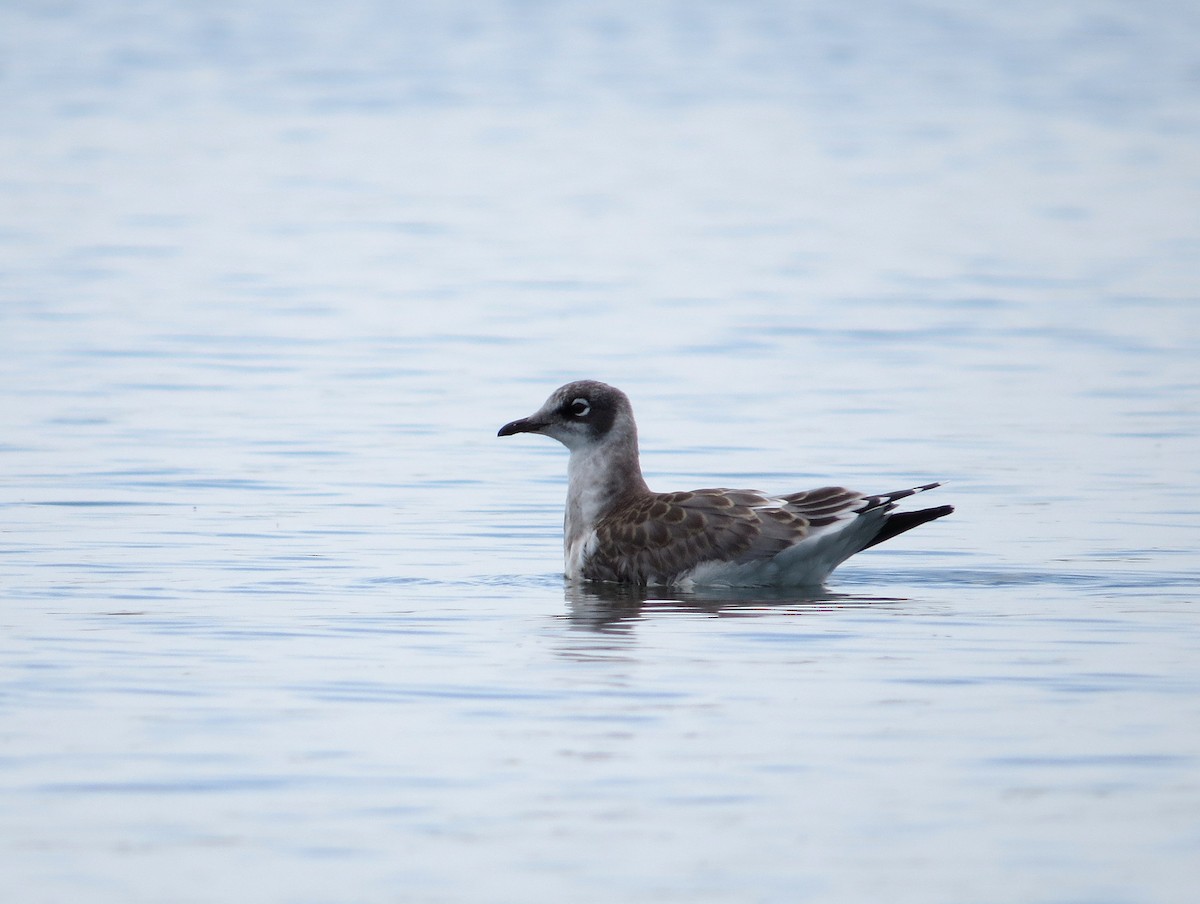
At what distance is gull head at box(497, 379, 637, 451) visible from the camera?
1495 cm

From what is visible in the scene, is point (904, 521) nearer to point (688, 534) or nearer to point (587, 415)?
point (688, 534)

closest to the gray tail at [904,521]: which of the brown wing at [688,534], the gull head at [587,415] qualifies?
the brown wing at [688,534]

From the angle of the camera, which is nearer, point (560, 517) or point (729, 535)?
point (729, 535)

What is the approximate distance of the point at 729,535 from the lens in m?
13.8

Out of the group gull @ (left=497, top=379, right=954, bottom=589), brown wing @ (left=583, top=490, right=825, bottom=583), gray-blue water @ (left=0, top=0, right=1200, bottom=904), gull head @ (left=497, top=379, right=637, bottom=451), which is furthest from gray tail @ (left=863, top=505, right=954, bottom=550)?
gull head @ (left=497, top=379, right=637, bottom=451)

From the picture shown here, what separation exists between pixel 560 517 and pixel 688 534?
289 centimetres

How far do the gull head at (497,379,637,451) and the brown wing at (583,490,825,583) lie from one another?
0.75m

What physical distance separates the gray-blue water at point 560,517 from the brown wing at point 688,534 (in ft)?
0.94

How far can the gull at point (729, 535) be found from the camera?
13656mm

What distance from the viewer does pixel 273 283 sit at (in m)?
30.3

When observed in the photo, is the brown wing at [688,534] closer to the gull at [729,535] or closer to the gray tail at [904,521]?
the gull at [729,535]

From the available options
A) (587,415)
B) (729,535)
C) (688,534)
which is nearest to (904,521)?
(729,535)

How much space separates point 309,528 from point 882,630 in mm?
4650

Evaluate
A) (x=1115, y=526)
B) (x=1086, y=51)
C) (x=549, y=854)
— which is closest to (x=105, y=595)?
(x=549, y=854)
